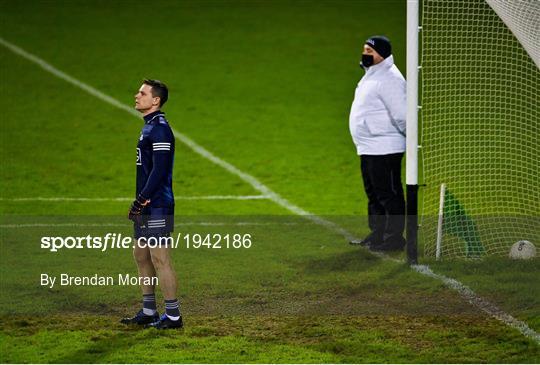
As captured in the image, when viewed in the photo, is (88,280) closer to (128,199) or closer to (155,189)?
(155,189)

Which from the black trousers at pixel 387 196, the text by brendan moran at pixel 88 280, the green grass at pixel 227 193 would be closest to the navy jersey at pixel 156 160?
the green grass at pixel 227 193

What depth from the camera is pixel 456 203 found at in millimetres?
11578

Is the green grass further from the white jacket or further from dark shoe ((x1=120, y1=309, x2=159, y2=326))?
the white jacket

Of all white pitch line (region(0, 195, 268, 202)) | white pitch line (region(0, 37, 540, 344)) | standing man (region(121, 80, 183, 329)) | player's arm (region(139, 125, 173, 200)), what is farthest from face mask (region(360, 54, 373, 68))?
white pitch line (region(0, 195, 268, 202))

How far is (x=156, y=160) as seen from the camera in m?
8.44

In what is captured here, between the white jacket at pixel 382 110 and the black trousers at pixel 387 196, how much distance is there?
11cm

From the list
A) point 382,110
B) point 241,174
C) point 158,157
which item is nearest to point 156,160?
point 158,157

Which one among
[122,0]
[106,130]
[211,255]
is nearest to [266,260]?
[211,255]

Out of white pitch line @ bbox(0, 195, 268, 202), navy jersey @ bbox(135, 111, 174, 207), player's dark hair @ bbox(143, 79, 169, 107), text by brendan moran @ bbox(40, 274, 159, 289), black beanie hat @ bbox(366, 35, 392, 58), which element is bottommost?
text by brendan moran @ bbox(40, 274, 159, 289)

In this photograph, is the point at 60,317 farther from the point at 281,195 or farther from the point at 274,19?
the point at 274,19

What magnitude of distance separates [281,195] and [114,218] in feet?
7.76

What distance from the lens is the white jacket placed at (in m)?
11.4

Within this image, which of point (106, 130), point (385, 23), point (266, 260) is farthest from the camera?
point (385, 23)

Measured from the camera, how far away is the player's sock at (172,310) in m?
8.73
